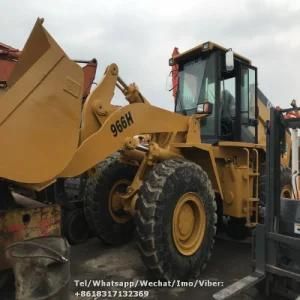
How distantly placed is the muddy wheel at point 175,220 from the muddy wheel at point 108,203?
54.7 inches

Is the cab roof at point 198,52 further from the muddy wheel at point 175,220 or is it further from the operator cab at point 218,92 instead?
the muddy wheel at point 175,220

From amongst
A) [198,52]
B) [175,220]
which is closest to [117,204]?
[175,220]

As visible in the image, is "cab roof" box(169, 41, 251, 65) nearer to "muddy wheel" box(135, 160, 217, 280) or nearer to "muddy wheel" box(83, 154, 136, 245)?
"muddy wheel" box(83, 154, 136, 245)

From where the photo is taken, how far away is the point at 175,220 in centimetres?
431

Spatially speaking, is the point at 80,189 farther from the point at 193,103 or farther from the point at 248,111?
the point at 248,111

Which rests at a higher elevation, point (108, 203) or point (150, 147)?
point (150, 147)

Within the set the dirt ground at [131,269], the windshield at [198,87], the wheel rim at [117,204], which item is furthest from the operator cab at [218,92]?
→ the dirt ground at [131,269]

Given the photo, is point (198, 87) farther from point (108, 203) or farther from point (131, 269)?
point (131, 269)

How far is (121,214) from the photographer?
5723 mm

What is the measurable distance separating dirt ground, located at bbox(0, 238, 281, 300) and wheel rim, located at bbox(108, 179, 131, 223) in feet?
1.33

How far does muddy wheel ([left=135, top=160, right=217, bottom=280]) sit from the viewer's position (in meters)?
4.04

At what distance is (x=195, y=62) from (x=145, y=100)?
1412 mm

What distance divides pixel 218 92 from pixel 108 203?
2232mm

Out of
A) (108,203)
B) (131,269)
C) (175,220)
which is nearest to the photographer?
(175,220)
